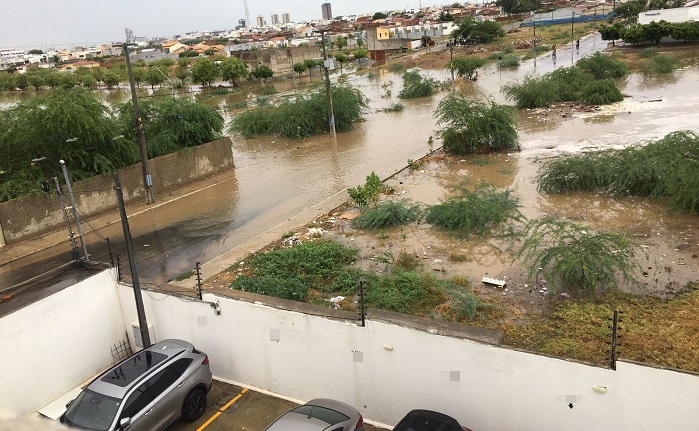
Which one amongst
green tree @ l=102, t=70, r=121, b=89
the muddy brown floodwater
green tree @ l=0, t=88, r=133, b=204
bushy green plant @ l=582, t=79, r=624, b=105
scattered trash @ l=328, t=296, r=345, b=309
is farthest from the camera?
green tree @ l=102, t=70, r=121, b=89

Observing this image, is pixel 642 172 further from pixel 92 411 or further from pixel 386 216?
pixel 92 411

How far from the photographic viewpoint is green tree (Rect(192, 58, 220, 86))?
64125mm

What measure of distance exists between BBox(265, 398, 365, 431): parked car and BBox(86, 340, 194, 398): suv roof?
2423 mm

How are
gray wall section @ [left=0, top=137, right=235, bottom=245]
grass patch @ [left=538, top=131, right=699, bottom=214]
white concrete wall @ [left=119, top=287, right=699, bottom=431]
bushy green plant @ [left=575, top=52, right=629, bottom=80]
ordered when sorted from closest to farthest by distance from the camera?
white concrete wall @ [left=119, top=287, right=699, bottom=431], grass patch @ [left=538, top=131, right=699, bottom=214], gray wall section @ [left=0, top=137, right=235, bottom=245], bushy green plant @ [left=575, top=52, right=629, bottom=80]

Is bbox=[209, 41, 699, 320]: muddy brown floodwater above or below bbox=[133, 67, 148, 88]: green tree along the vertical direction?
below

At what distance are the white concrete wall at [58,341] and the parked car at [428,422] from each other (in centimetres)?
669

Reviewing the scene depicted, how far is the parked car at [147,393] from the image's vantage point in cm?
864

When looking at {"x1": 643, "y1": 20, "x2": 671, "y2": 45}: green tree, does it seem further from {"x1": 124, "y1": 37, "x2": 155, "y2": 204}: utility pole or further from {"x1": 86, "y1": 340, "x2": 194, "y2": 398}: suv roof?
{"x1": 86, "y1": 340, "x2": 194, "y2": 398}: suv roof

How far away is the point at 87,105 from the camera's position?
20391 millimetres

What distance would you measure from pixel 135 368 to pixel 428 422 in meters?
4.79

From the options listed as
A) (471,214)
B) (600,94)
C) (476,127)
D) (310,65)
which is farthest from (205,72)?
(471,214)

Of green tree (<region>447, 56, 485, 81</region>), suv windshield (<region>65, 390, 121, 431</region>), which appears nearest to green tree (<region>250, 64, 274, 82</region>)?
green tree (<region>447, 56, 485, 81</region>)

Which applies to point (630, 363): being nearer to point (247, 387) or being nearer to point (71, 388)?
point (247, 387)

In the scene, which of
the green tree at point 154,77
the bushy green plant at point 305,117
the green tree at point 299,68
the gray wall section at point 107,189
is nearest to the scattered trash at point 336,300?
the gray wall section at point 107,189
